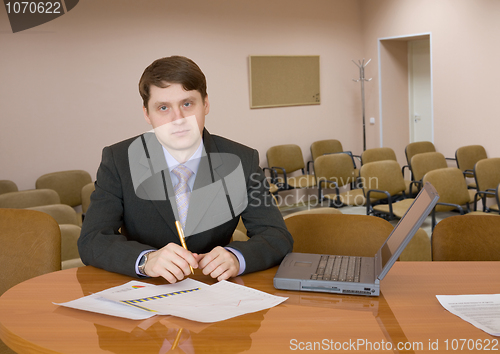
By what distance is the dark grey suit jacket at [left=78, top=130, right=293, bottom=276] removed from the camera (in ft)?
4.77

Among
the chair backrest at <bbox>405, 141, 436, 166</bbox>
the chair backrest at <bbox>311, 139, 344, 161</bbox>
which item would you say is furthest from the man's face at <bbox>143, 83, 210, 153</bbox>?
the chair backrest at <bbox>311, 139, 344, 161</bbox>

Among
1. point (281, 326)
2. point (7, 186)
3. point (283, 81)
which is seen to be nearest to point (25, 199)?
point (7, 186)

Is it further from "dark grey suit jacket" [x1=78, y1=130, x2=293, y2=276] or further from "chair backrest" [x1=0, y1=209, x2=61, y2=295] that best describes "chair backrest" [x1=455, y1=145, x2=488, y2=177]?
"chair backrest" [x1=0, y1=209, x2=61, y2=295]

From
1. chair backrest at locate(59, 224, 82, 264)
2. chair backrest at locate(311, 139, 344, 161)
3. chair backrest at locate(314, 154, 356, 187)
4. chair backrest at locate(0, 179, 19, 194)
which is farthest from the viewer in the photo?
chair backrest at locate(311, 139, 344, 161)

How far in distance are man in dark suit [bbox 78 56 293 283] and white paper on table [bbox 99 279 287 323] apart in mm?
121

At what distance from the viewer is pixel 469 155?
5.96 meters

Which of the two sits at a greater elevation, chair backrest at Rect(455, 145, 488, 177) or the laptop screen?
the laptop screen

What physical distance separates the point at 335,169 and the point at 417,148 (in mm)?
1459

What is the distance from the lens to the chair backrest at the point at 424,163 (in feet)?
17.6

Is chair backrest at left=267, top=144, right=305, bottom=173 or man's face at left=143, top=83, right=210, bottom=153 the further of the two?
chair backrest at left=267, top=144, right=305, bottom=173

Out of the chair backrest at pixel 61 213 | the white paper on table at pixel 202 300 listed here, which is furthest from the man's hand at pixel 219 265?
the chair backrest at pixel 61 213

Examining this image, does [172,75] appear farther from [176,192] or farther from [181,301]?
[181,301]

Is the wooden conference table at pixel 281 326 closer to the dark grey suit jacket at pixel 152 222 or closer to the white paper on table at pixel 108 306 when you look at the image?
the white paper on table at pixel 108 306

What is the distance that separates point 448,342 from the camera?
943mm
